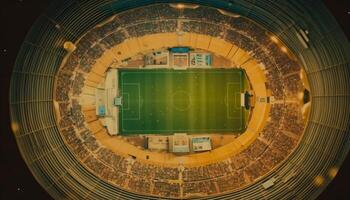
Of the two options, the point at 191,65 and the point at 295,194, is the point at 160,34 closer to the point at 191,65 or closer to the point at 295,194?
the point at 191,65

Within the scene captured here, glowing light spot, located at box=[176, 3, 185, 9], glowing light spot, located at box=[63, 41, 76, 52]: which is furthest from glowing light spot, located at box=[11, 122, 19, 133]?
glowing light spot, located at box=[176, 3, 185, 9]

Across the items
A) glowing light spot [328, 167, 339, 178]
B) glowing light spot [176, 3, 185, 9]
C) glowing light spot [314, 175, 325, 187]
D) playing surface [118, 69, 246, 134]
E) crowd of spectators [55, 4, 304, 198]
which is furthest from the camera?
playing surface [118, 69, 246, 134]

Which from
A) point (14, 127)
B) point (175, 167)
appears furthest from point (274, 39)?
point (14, 127)

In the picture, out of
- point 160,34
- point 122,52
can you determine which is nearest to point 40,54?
point 122,52

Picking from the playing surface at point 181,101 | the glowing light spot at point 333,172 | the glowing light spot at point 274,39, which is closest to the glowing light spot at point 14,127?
the playing surface at point 181,101

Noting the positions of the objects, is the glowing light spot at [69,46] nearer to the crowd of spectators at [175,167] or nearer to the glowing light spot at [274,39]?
the crowd of spectators at [175,167]

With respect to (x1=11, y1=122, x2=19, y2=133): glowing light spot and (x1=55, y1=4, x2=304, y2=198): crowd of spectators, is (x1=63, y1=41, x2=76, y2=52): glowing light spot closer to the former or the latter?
(x1=55, y1=4, x2=304, y2=198): crowd of spectators
